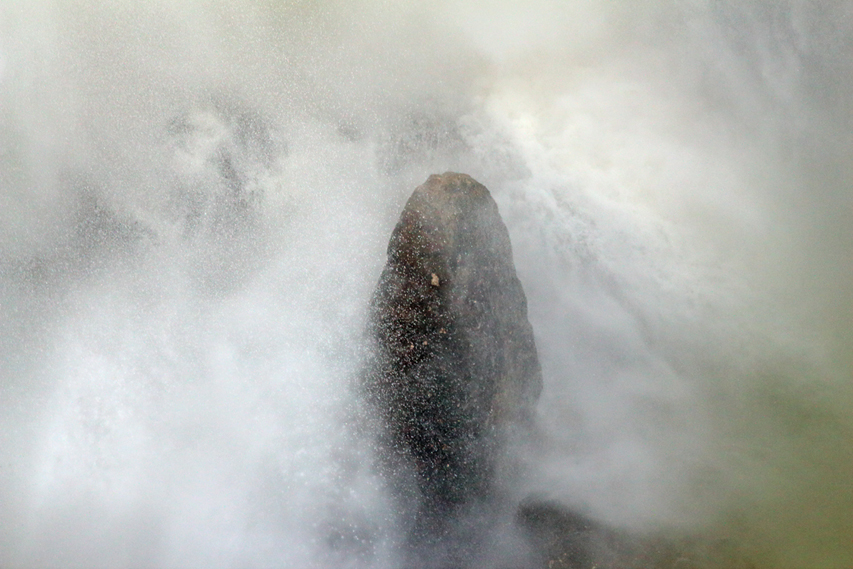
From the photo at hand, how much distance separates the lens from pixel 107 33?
13.5 feet

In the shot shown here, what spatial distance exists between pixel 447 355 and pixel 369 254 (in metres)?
0.92

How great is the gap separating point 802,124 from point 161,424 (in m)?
5.11

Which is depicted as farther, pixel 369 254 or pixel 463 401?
pixel 369 254

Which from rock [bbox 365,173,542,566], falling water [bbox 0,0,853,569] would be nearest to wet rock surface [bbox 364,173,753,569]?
rock [bbox 365,173,542,566]

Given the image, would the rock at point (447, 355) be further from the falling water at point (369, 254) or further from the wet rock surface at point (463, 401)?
the falling water at point (369, 254)

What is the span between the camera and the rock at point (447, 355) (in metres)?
3.65

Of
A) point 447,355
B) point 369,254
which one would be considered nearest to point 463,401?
point 447,355

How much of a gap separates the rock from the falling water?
0.25 metres

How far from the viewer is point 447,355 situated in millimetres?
3727

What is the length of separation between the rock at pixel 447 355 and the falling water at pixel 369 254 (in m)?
0.25

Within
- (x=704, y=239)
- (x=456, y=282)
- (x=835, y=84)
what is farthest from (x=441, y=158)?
(x=835, y=84)

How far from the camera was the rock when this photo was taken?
3648mm

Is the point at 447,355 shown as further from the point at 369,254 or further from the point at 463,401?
the point at 369,254

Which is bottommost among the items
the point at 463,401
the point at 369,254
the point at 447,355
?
the point at 463,401
